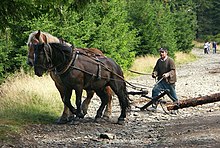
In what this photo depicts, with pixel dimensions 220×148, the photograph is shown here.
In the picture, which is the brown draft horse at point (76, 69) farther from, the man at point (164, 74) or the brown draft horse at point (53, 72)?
the man at point (164, 74)

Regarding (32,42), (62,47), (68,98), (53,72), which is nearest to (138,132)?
(68,98)

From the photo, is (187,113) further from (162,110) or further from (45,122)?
(45,122)

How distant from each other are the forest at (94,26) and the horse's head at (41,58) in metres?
0.76

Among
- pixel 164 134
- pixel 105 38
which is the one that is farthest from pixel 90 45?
pixel 164 134

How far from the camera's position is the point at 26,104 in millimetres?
14367

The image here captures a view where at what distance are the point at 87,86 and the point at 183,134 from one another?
3261 millimetres

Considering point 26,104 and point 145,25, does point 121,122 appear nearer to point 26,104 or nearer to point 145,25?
point 26,104

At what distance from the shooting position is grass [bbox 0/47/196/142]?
1217 centimetres

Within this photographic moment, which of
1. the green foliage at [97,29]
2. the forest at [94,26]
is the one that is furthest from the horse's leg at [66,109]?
the green foliage at [97,29]

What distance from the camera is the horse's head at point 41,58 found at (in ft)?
37.6

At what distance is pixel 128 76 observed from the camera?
2953cm

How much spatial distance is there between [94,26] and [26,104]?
11.3 m

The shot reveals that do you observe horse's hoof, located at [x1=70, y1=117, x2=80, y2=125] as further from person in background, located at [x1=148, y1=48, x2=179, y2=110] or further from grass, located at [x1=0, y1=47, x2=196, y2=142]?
person in background, located at [x1=148, y1=48, x2=179, y2=110]

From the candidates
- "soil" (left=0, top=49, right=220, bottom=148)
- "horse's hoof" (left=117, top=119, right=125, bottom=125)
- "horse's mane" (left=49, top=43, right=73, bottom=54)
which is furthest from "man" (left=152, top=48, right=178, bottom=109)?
"horse's mane" (left=49, top=43, right=73, bottom=54)
